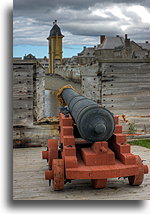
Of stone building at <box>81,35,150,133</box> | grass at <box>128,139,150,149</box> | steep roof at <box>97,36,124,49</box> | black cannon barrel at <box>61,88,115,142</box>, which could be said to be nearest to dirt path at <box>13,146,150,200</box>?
black cannon barrel at <box>61,88,115,142</box>

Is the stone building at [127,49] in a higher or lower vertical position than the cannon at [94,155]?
higher

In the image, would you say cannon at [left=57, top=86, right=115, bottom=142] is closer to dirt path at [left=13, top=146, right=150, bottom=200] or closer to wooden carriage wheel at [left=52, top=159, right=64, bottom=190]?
wooden carriage wheel at [left=52, top=159, right=64, bottom=190]

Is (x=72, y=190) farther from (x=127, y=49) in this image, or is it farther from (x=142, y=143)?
(x=127, y=49)

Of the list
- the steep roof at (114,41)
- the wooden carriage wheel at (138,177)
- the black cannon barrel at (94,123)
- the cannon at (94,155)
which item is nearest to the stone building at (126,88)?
the cannon at (94,155)

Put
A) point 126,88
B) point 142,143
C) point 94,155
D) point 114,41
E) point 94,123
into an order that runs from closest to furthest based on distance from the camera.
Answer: point 94,123 → point 94,155 → point 142,143 → point 126,88 → point 114,41

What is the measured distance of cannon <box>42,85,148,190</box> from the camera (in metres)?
3.48

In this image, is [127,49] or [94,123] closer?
[94,123]

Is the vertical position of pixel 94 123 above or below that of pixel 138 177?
above

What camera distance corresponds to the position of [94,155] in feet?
11.8

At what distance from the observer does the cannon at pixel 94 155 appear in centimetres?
348

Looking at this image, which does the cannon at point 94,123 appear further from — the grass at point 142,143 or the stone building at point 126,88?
the stone building at point 126,88

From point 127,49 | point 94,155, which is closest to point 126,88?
point 94,155

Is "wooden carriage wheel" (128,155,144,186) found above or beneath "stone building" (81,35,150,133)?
beneath

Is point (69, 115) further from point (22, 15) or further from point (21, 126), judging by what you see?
point (21, 126)
